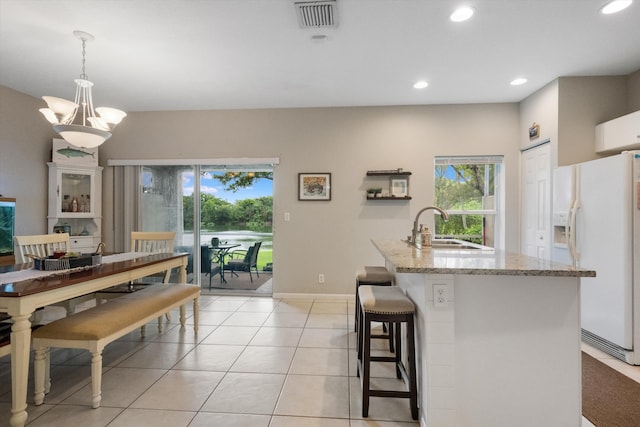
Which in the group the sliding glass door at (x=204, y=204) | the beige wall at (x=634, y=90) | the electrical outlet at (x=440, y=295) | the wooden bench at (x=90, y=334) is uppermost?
the beige wall at (x=634, y=90)

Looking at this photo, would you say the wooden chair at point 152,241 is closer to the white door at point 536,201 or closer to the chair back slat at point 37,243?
the chair back slat at point 37,243

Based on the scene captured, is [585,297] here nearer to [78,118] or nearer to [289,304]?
[289,304]

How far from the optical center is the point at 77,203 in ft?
14.0

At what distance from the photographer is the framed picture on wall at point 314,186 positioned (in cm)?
440

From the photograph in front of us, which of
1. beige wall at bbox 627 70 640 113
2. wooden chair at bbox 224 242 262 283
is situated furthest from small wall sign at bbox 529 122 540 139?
wooden chair at bbox 224 242 262 283

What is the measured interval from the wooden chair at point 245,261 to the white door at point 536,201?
12.2 ft

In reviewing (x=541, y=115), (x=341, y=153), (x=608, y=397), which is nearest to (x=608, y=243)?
(x=608, y=397)

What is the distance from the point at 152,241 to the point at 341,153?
267 cm

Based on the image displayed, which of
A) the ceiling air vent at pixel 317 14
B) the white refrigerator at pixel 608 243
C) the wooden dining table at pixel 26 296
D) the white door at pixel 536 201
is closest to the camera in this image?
the wooden dining table at pixel 26 296

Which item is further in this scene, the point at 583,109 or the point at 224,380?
the point at 583,109

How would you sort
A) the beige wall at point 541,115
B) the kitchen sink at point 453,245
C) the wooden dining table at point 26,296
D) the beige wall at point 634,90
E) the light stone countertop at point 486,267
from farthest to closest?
the beige wall at point 541,115 < the beige wall at point 634,90 < the kitchen sink at point 453,245 < the wooden dining table at point 26,296 < the light stone countertop at point 486,267

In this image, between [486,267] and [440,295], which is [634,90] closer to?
[486,267]

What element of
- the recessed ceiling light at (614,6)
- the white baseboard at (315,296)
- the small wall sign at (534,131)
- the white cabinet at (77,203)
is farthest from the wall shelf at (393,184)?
the white cabinet at (77,203)

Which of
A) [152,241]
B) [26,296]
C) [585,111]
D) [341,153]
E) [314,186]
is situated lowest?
[26,296]
